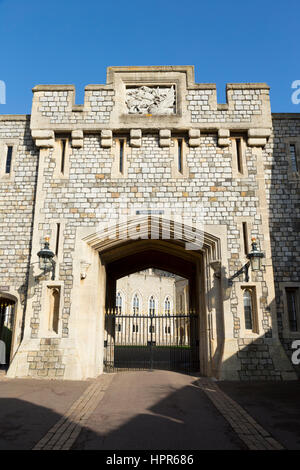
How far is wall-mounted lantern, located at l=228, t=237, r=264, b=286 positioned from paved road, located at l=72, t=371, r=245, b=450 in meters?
3.09

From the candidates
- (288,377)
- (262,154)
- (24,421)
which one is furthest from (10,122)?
(288,377)

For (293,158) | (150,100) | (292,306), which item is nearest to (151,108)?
(150,100)

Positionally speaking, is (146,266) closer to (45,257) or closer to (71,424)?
(45,257)

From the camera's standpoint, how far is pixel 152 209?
395 inches

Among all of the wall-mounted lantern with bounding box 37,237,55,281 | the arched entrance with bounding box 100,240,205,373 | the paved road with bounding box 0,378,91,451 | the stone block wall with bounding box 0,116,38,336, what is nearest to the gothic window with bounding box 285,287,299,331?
the arched entrance with bounding box 100,240,205,373

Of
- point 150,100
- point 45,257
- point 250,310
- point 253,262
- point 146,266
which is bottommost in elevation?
point 250,310

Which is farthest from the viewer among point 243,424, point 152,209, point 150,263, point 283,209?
point 150,263

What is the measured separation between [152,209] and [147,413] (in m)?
5.67

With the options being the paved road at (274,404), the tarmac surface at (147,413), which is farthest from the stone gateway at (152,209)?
the tarmac surface at (147,413)

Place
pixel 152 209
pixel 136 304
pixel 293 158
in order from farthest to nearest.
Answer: pixel 136 304
pixel 293 158
pixel 152 209

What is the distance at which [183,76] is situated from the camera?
36.2 feet

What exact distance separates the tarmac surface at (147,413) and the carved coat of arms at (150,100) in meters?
7.80

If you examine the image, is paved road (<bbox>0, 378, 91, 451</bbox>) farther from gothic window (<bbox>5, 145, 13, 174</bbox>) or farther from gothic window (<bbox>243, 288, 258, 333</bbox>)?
gothic window (<bbox>5, 145, 13, 174</bbox>)
